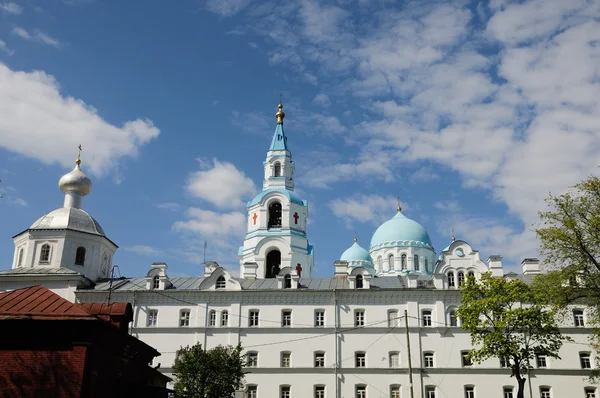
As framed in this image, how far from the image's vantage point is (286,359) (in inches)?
1997

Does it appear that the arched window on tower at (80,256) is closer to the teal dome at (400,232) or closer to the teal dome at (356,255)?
the teal dome at (356,255)

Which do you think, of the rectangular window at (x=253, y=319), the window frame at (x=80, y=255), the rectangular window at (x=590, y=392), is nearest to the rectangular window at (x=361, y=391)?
the rectangular window at (x=253, y=319)

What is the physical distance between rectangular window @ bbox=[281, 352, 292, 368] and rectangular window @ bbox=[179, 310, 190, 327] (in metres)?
8.48

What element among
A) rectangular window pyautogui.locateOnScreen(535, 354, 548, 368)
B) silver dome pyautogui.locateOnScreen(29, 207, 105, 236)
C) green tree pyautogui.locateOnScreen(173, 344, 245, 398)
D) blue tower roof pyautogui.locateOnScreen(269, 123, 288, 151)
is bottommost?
green tree pyautogui.locateOnScreen(173, 344, 245, 398)

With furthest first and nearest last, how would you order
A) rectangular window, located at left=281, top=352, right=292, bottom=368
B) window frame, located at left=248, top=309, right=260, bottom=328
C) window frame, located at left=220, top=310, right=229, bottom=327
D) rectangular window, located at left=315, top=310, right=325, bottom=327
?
window frame, located at left=220, top=310, right=229, bottom=327
window frame, located at left=248, top=309, right=260, bottom=328
rectangular window, located at left=315, top=310, right=325, bottom=327
rectangular window, located at left=281, top=352, right=292, bottom=368

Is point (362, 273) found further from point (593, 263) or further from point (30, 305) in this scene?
point (30, 305)

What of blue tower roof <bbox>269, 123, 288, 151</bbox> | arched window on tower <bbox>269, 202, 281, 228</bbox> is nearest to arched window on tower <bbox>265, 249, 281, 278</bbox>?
arched window on tower <bbox>269, 202, 281, 228</bbox>

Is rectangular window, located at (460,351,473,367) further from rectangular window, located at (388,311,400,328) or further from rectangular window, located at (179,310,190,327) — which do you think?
rectangular window, located at (179,310,190,327)

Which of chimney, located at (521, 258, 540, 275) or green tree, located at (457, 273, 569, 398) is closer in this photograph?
green tree, located at (457, 273, 569, 398)

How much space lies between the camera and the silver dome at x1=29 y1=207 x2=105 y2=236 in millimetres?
57375

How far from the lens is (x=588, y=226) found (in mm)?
34781

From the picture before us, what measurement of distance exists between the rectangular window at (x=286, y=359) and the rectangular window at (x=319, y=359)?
→ 2088 millimetres

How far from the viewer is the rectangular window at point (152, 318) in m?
52.7

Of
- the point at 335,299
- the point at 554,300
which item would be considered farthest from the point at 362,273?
the point at 554,300
